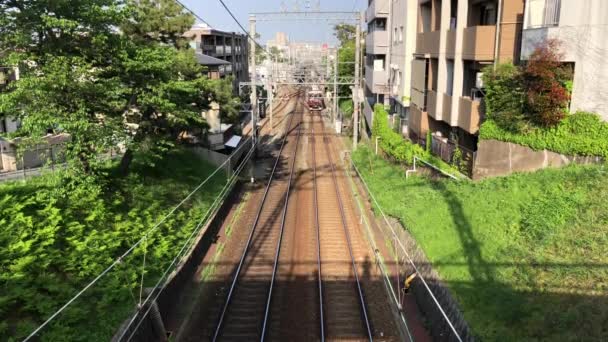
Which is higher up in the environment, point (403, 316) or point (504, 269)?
point (504, 269)

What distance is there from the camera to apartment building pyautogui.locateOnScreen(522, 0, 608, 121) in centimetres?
1072

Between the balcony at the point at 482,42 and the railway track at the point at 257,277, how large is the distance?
8.81 meters

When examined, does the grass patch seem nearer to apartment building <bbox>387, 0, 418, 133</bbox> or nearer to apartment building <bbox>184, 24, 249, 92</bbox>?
apartment building <bbox>184, 24, 249, 92</bbox>

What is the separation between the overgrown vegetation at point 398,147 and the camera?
16708 millimetres

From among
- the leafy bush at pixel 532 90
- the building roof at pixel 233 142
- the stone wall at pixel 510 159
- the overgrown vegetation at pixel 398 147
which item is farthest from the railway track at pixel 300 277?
the building roof at pixel 233 142

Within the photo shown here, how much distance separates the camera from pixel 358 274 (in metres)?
13.6

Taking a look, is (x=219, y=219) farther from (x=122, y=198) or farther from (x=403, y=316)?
(x=403, y=316)

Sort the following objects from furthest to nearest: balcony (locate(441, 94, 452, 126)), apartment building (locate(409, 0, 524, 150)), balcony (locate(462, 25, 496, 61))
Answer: balcony (locate(441, 94, 452, 126)), balcony (locate(462, 25, 496, 61)), apartment building (locate(409, 0, 524, 150))

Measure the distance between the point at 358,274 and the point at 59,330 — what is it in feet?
25.5

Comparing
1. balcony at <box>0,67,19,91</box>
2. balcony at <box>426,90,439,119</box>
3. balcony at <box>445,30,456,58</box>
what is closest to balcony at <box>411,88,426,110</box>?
balcony at <box>426,90,439,119</box>

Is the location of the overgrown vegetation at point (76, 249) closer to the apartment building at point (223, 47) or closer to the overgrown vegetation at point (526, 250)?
A: the overgrown vegetation at point (526, 250)

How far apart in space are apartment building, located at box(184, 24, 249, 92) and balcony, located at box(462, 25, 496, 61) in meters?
27.4

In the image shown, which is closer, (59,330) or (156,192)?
(59,330)

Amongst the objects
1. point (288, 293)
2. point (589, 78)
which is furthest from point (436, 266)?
point (589, 78)
